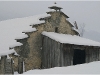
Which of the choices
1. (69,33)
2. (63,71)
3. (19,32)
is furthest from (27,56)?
(63,71)

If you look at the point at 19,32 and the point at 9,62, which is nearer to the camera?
the point at 9,62

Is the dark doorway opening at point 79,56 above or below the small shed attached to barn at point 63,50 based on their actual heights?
below

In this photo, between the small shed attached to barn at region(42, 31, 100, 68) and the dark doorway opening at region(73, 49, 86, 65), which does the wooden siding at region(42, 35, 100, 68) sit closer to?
the small shed attached to barn at region(42, 31, 100, 68)

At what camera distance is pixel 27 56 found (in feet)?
66.8

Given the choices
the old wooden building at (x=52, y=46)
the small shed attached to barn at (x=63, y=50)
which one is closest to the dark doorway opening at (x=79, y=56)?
the old wooden building at (x=52, y=46)

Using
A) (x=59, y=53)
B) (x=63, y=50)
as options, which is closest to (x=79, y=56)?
(x=59, y=53)

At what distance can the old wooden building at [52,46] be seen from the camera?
1767 centimetres

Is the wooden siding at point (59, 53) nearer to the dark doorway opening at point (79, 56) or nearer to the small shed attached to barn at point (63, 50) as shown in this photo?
the small shed attached to barn at point (63, 50)

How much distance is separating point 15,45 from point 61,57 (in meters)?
5.20

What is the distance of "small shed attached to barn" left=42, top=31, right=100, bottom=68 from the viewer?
17.5 m

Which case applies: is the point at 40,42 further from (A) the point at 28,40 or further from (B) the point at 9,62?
(B) the point at 9,62

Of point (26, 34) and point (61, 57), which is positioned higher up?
point (26, 34)

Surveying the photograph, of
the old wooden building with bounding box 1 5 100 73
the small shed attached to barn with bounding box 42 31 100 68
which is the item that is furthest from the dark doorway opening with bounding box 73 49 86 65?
the small shed attached to barn with bounding box 42 31 100 68

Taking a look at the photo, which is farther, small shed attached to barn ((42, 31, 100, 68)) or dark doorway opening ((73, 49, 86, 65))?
dark doorway opening ((73, 49, 86, 65))
